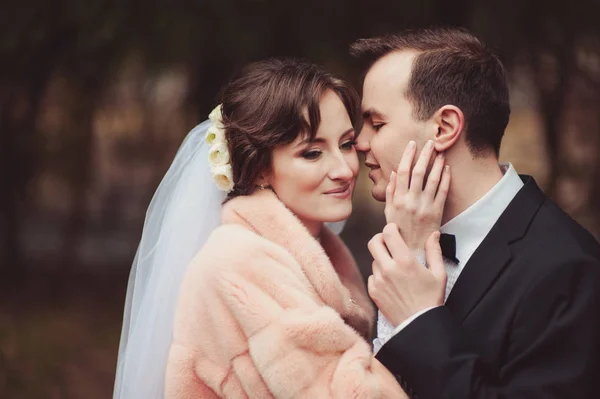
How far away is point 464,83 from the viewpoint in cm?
266

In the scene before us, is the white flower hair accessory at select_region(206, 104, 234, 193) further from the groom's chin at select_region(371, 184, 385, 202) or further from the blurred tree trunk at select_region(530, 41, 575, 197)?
the blurred tree trunk at select_region(530, 41, 575, 197)

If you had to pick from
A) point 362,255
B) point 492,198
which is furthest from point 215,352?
point 362,255

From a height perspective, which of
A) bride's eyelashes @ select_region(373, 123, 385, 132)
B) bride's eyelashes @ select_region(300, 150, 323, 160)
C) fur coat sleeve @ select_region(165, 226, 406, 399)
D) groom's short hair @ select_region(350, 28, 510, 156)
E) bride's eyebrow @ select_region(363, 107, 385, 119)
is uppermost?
groom's short hair @ select_region(350, 28, 510, 156)

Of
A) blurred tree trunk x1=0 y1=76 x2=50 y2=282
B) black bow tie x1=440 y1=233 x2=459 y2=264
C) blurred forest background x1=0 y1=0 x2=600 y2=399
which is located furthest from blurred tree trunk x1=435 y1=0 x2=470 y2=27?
blurred tree trunk x1=0 y1=76 x2=50 y2=282

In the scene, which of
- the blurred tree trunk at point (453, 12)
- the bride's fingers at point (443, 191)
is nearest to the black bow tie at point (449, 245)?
the bride's fingers at point (443, 191)

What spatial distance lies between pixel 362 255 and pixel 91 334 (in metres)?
5.13

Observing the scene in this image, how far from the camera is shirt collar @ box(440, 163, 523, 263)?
2621 millimetres

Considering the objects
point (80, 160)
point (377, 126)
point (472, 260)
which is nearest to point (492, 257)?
point (472, 260)

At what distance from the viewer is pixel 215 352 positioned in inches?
100

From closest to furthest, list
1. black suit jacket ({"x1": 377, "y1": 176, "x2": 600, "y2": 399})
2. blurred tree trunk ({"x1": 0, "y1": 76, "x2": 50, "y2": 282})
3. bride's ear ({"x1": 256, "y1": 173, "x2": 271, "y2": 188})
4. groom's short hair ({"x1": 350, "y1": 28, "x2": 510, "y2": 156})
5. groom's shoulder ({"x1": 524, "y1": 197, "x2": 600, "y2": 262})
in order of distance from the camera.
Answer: black suit jacket ({"x1": 377, "y1": 176, "x2": 600, "y2": 399}) < groom's shoulder ({"x1": 524, "y1": 197, "x2": 600, "y2": 262}) < groom's short hair ({"x1": 350, "y1": 28, "x2": 510, "y2": 156}) < bride's ear ({"x1": 256, "y1": 173, "x2": 271, "y2": 188}) < blurred tree trunk ({"x1": 0, "y1": 76, "x2": 50, "y2": 282})

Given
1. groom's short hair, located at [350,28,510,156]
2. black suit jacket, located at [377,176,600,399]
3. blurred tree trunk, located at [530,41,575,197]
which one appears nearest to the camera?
black suit jacket, located at [377,176,600,399]

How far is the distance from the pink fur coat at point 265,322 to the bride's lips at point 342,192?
183 mm

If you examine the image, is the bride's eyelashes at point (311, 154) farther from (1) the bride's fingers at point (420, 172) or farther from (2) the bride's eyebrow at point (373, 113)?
(1) the bride's fingers at point (420, 172)

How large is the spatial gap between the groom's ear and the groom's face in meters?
0.05
